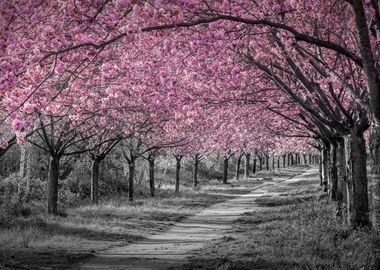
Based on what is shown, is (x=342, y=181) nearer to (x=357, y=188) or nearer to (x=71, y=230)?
(x=357, y=188)

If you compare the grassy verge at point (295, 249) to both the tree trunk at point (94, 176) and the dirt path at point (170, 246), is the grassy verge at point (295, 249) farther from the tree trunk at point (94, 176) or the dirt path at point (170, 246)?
the tree trunk at point (94, 176)

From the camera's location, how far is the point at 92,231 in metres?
16.5

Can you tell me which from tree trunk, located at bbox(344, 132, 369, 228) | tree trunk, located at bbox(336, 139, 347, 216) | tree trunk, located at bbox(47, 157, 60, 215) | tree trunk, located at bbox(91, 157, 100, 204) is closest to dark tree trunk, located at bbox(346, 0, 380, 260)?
tree trunk, located at bbox(344, 132, 369, 228)

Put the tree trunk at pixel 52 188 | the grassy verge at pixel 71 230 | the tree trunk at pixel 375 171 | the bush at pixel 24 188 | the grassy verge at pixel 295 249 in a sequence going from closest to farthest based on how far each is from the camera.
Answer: the grassy verge at pixel 295 249, the tree trunk at pixel 375 171, the grassy verge at pixel 71 230, the tree trunk at pixel 52 188, the bush at pixel 24 188

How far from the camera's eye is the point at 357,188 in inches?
543

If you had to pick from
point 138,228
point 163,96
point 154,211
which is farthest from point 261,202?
point 163,96

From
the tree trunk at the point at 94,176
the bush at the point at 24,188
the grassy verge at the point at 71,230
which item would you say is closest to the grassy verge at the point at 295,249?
the grassy verge at the point at 71,230

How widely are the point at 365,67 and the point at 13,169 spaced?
113ft

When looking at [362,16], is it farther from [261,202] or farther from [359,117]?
[261,202]

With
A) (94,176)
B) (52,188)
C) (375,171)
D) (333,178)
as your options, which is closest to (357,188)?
(375,171)

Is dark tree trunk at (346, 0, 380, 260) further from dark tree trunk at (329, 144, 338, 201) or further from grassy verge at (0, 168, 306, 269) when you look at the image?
dark tree trunk at (329, 144, 338, 201)

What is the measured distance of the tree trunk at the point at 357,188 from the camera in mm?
13734

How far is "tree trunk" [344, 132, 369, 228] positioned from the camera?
13734 mm

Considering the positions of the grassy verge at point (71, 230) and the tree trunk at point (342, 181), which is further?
the tree trunk at point (342, 181)
